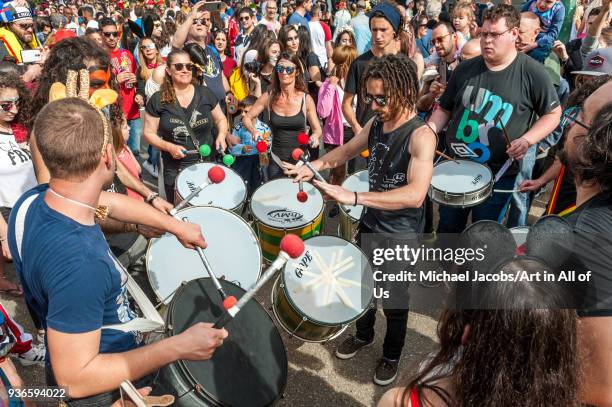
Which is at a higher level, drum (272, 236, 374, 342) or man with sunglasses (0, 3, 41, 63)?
man with sunglasses (0, 3, 41, 63)

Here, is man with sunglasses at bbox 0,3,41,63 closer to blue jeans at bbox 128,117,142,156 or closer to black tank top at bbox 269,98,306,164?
blue jeans at bbox 128,117,142,156

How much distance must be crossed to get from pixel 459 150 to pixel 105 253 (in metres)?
2.91

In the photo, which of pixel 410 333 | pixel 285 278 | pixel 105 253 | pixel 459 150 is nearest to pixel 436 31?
pixel 459 150

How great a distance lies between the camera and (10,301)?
393 centimetres

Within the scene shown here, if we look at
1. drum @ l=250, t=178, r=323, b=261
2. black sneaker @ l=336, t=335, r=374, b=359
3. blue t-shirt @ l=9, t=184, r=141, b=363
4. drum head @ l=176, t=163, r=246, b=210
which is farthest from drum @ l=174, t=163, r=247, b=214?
blue t-shirt @ l=9, t=184, r=141, b=363

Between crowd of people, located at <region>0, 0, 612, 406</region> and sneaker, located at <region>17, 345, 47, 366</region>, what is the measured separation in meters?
0.02

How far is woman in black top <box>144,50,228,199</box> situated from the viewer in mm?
4102

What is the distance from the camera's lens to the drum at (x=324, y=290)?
2.51 m

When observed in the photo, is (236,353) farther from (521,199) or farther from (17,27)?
(17,27)

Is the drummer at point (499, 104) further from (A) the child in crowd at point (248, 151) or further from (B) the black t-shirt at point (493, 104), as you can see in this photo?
(A) the child in crowd at point (248, 151)

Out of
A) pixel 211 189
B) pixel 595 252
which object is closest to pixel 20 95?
pixel 211 189

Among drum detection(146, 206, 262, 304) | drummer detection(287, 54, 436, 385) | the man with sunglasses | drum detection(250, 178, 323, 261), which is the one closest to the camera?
drummer detection(287, 54, 436, 385)

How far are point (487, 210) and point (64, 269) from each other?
10.4 ft

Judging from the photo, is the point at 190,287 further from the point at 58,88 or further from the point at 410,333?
the point at 410,333
